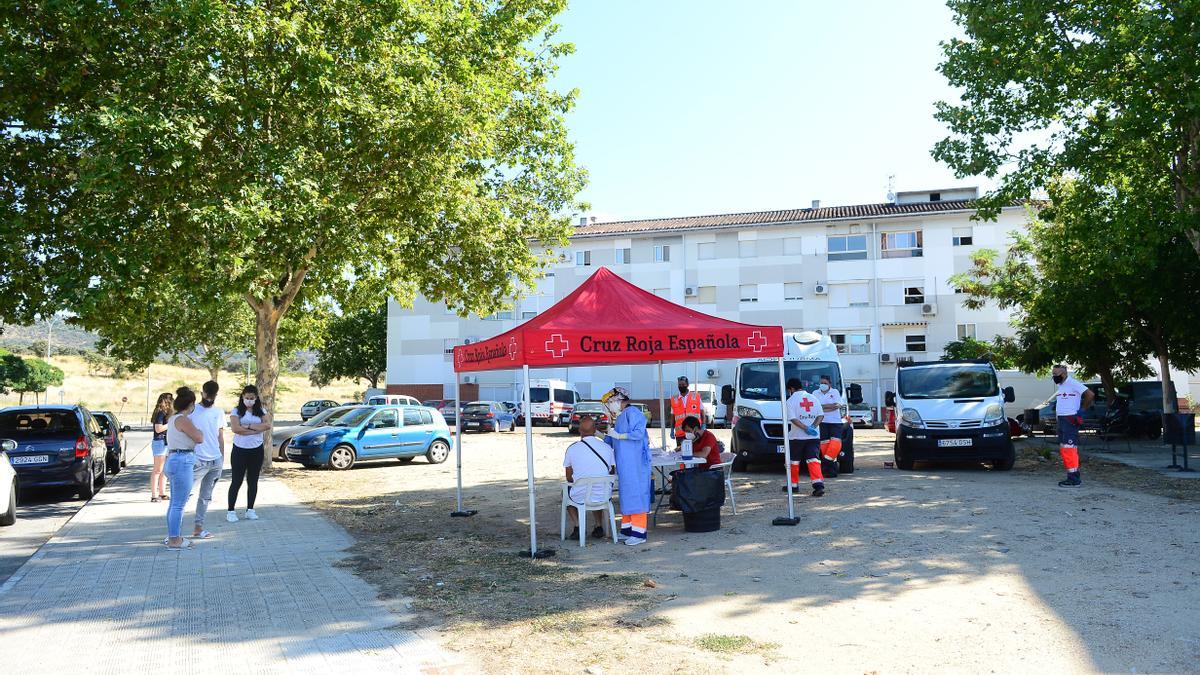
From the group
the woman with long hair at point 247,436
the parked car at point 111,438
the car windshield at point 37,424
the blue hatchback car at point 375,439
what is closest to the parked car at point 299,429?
the blue hatchback car at point 375,439

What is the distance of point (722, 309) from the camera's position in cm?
4809

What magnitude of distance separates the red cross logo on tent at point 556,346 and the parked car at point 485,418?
1142 inches

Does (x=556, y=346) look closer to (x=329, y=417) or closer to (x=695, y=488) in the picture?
(x=695, y=488)

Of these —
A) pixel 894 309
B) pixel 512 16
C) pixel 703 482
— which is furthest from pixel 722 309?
pixel 703 482

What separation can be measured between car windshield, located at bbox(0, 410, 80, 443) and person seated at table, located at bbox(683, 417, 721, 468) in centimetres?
1031

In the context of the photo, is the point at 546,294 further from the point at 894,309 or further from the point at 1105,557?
the point at 1105,557

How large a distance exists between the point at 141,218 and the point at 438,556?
382 inches

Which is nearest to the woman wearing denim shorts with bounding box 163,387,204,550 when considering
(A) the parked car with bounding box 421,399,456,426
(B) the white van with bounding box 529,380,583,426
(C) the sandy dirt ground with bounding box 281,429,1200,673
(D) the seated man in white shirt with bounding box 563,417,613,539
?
(C) the sandy dirt ground with bounding box 281,429,1200,673

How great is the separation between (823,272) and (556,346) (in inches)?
1563

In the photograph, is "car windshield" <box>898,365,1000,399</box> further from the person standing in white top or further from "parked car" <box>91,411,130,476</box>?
"parked car" <box>91,411,130,476</box>

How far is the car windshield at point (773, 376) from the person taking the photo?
16.0 metres

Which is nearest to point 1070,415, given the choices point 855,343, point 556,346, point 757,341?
point 757,341

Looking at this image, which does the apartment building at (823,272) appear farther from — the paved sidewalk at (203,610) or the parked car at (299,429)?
the paved sidewalk at (203,610)

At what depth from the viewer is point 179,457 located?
8984mm
